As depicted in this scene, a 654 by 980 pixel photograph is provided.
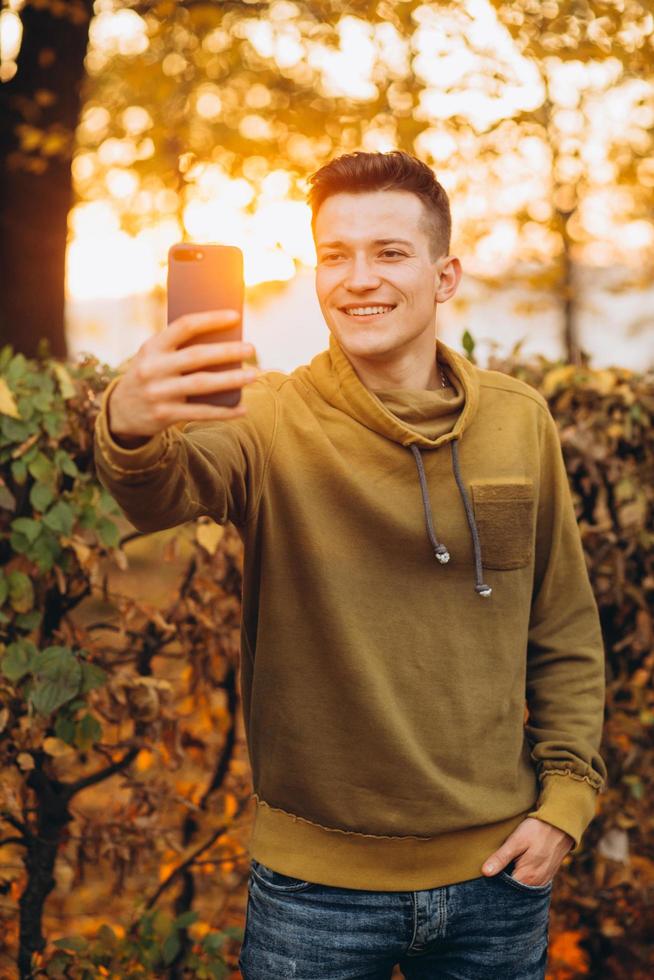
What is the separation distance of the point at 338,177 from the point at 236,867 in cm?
242

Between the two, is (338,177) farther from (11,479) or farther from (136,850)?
(136,850)

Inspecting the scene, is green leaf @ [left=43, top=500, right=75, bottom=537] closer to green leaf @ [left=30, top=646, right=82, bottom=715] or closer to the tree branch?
green leaf @ [left=30, top=646, right=82, bottom=715]

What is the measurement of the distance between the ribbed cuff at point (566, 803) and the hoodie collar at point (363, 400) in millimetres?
849

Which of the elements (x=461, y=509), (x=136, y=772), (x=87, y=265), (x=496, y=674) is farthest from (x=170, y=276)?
(x=87, y=265)

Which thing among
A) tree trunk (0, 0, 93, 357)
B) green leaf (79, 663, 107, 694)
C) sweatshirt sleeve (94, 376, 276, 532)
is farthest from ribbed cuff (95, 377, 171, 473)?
tree trunk (0, 0, 93, 357)

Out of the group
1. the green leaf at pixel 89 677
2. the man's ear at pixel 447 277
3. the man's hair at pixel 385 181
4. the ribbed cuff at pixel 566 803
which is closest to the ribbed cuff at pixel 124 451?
the man's hair at pixel 385 181

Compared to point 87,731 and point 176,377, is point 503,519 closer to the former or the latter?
point 176,377

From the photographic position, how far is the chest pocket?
6.99ft

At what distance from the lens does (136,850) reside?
10.0 feet

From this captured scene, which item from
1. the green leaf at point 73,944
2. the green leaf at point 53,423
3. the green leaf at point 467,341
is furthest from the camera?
the green leaf at point 467,341

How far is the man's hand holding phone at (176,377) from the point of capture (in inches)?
57.9

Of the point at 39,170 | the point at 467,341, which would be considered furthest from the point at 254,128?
the point at 467,341

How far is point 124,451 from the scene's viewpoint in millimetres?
1535

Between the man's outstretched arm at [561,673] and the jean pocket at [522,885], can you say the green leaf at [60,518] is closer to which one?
the man's outstretched arm at [561,673]
